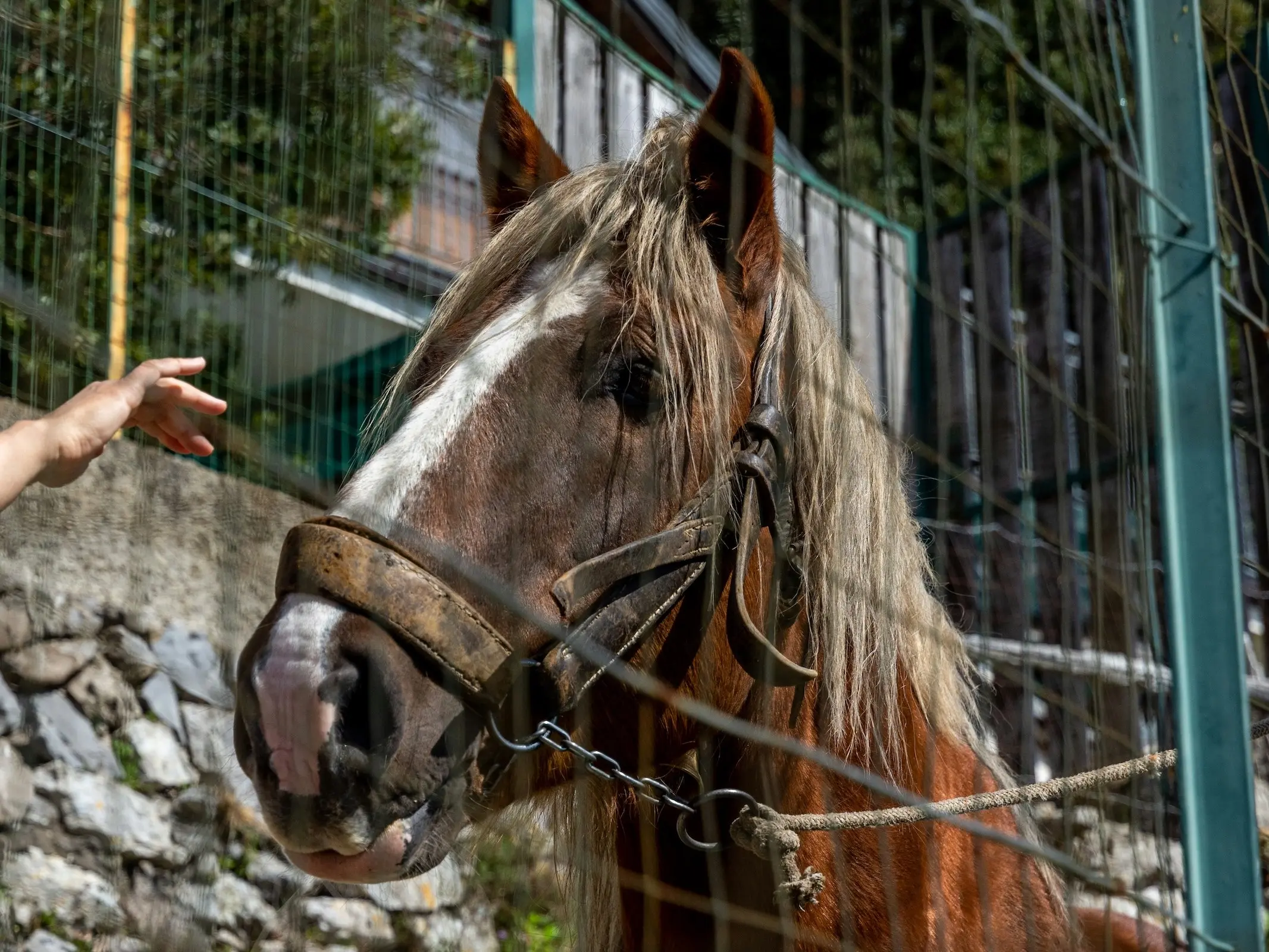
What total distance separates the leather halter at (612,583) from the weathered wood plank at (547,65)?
11.2ft

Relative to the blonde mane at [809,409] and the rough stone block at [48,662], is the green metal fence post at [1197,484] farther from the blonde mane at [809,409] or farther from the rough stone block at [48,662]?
A: the rough stone block at [48,662]

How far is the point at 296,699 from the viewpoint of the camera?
138cm

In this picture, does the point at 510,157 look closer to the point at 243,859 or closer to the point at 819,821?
the point at 819,821

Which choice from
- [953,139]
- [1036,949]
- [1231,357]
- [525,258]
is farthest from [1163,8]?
[953,139]

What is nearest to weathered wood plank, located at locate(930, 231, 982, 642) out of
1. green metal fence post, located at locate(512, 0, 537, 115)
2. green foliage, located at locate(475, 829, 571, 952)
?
green metal fence post, located at locate(512, 0, 537, 115)

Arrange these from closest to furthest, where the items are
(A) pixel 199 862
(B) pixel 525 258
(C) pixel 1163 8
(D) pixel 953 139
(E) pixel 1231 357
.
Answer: (A) pixel 199 862 → (C) pixel 1163 8 → (B) pixel 525 258 → (E) pixel 1231 357 → (D) pixel 953 139

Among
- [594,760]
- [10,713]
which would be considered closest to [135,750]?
[10,713]

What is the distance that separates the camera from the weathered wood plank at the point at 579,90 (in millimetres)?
5230

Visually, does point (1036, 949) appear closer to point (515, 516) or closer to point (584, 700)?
point (584, 700)

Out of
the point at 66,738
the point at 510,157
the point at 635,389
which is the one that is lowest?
the point at 66,738

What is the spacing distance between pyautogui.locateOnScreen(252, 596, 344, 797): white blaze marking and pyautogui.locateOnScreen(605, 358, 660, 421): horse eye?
0.57m

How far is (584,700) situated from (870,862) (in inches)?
19.9

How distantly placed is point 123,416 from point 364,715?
74 centimetres

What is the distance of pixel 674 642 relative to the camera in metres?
1.84
